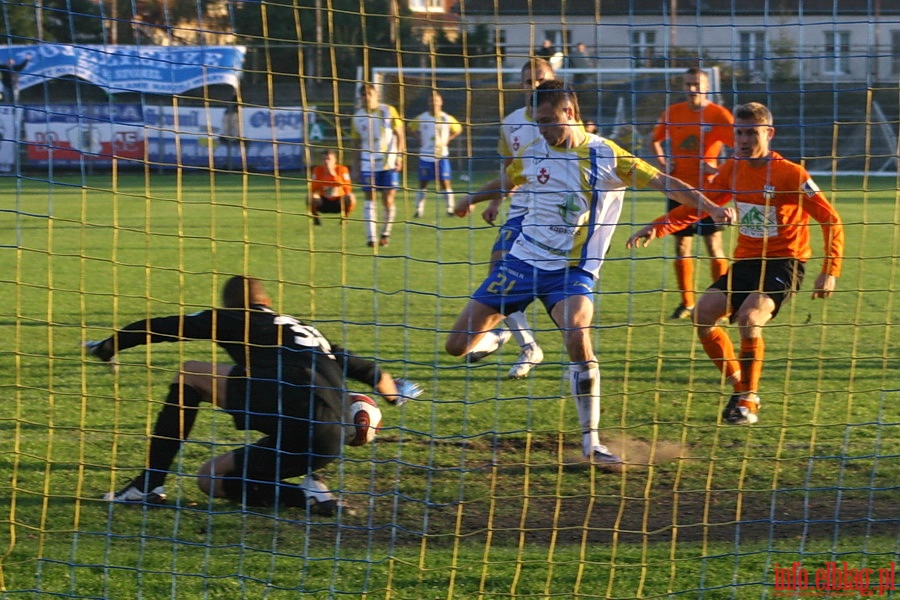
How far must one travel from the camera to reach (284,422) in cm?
418

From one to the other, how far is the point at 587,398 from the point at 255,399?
5.17 feet

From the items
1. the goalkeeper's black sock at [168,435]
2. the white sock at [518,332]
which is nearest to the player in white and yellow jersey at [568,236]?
the white sock at [518,332]

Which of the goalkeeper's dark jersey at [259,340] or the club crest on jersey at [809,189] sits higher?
the club crest on jersey at [809,189]

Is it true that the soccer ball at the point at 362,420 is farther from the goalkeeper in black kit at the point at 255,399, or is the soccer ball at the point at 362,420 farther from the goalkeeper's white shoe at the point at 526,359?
the goalkeeper's white shoe at the point at 526,359

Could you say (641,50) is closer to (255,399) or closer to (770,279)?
(770,279)

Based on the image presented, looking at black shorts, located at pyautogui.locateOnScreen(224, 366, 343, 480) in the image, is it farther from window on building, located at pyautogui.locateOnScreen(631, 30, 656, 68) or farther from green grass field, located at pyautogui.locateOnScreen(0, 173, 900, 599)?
window on building, located at pyautogui.locateOnScreen(631, 30, 656, 68)

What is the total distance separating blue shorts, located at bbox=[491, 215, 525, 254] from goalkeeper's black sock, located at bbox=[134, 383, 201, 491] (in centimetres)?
191

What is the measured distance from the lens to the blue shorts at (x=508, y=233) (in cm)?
554

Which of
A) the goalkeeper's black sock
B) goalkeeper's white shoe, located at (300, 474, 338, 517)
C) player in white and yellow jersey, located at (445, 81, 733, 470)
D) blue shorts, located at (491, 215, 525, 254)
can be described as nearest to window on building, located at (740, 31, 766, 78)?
player in white and yellow jersey, located at (445, 81, 733, 470)

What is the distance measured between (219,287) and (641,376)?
15.8 ft

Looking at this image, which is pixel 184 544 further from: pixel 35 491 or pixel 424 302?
pixel 424 302

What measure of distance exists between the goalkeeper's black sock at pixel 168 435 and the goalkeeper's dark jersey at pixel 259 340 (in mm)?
249

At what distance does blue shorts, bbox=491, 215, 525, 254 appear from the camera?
18.2ft

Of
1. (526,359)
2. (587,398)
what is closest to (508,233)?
(587,398)
